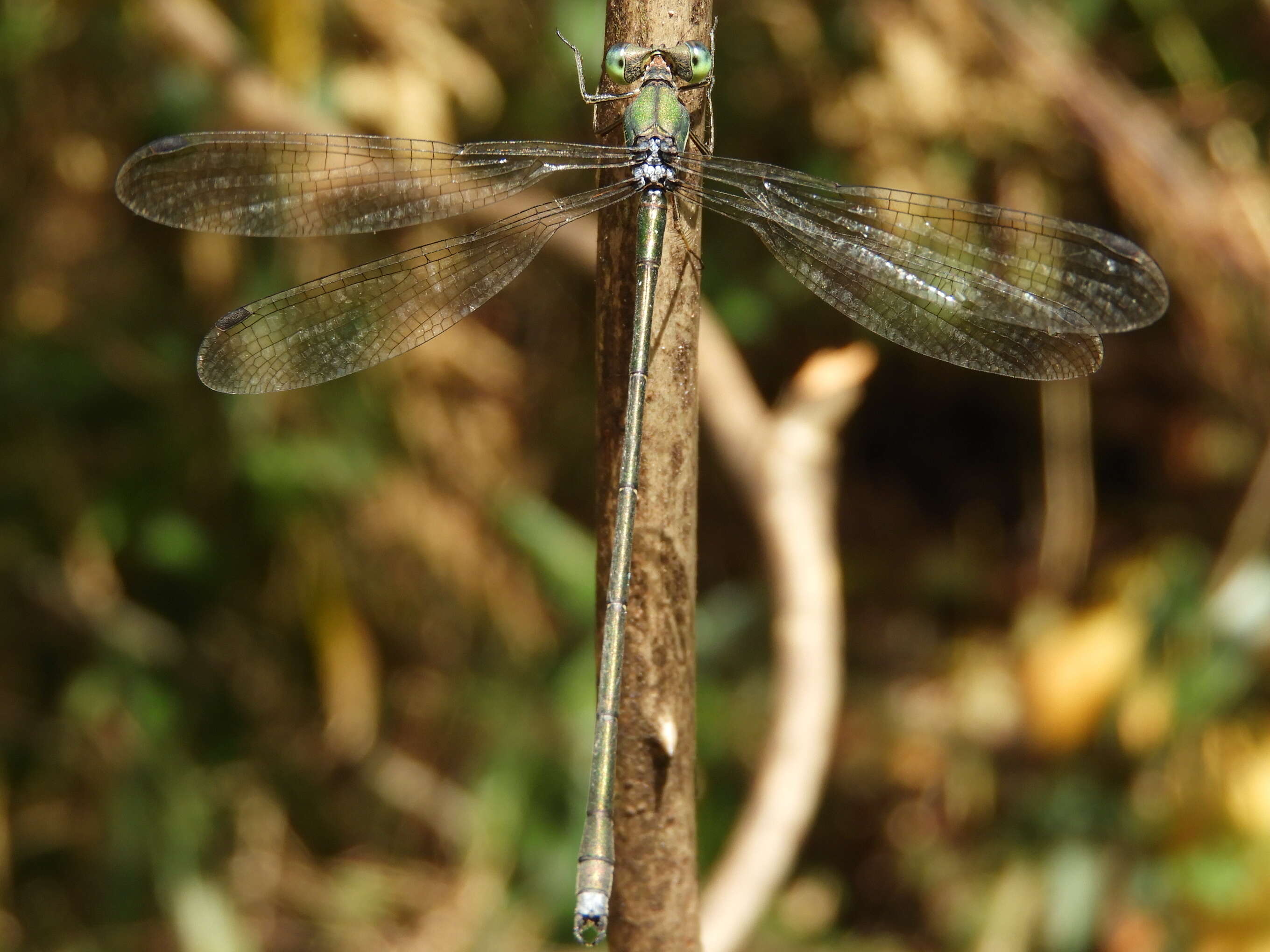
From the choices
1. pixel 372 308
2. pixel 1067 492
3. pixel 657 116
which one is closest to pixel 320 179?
pixel 372 308

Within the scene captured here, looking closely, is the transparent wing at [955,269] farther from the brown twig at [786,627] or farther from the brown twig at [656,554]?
the brown twig at [656,554]

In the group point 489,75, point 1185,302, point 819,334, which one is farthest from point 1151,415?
point 489,75

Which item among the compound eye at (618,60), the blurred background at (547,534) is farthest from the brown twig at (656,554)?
the blurred background at (547,534)

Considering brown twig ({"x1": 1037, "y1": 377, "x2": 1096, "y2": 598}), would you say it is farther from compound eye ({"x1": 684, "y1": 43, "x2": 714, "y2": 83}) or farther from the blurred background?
compound eye ({"x1": 684, "y1": 43, "x2": 714, "y2": 83})

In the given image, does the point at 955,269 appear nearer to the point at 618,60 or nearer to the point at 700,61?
the point at 700,61

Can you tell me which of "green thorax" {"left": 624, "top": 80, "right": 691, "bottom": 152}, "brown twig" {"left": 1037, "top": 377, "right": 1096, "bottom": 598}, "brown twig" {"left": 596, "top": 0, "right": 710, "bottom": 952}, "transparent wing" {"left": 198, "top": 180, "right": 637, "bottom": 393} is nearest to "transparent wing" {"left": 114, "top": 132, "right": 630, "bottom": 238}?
"transparent wing" {"left": 198, "top": 180, "right": 637, "bottom": 393}
